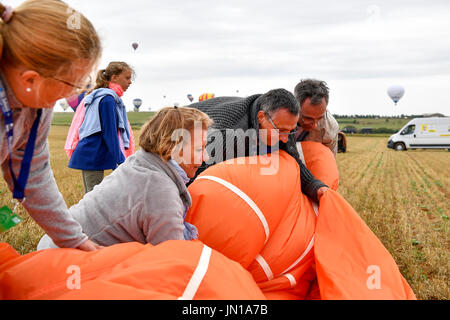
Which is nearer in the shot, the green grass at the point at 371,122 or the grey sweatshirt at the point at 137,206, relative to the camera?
the grey sweatshirt at the point at 137,206

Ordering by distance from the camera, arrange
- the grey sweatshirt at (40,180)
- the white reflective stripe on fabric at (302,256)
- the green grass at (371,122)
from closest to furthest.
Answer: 1. the grey sweatshirt at (40,180)
2. the white reflective stripe on fabric at (302,256)
3. the green grass at (371,122)

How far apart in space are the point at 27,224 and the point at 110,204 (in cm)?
279

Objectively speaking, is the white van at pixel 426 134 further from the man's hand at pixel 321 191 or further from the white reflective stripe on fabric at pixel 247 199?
the white reflective stripe on fabric at pixel 247 199

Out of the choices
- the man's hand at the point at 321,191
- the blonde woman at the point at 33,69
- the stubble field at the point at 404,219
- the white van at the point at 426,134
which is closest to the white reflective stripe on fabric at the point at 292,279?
the man's hand at the point at 321,191

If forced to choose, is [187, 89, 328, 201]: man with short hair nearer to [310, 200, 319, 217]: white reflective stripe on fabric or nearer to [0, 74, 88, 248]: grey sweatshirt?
[310, 200, 319, 217]: white reflective stripe on fabric

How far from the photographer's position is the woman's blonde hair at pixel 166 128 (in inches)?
75.9

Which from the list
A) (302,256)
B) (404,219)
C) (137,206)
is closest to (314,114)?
(302,256)

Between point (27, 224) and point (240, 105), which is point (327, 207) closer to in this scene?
point (240, 105)

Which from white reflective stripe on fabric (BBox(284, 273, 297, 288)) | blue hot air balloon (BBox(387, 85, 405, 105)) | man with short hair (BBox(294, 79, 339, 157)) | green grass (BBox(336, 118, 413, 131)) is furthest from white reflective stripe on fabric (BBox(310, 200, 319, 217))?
green grass (BBox(336, 118, 413, 131))

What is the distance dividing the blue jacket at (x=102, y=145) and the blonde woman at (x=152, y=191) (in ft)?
5.57

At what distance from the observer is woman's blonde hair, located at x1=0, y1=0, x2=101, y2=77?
125 centimetres

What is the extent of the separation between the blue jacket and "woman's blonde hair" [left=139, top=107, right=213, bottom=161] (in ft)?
5.71

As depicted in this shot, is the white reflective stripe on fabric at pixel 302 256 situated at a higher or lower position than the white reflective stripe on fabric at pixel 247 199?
lower

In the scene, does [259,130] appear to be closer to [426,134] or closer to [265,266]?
[265,266]
